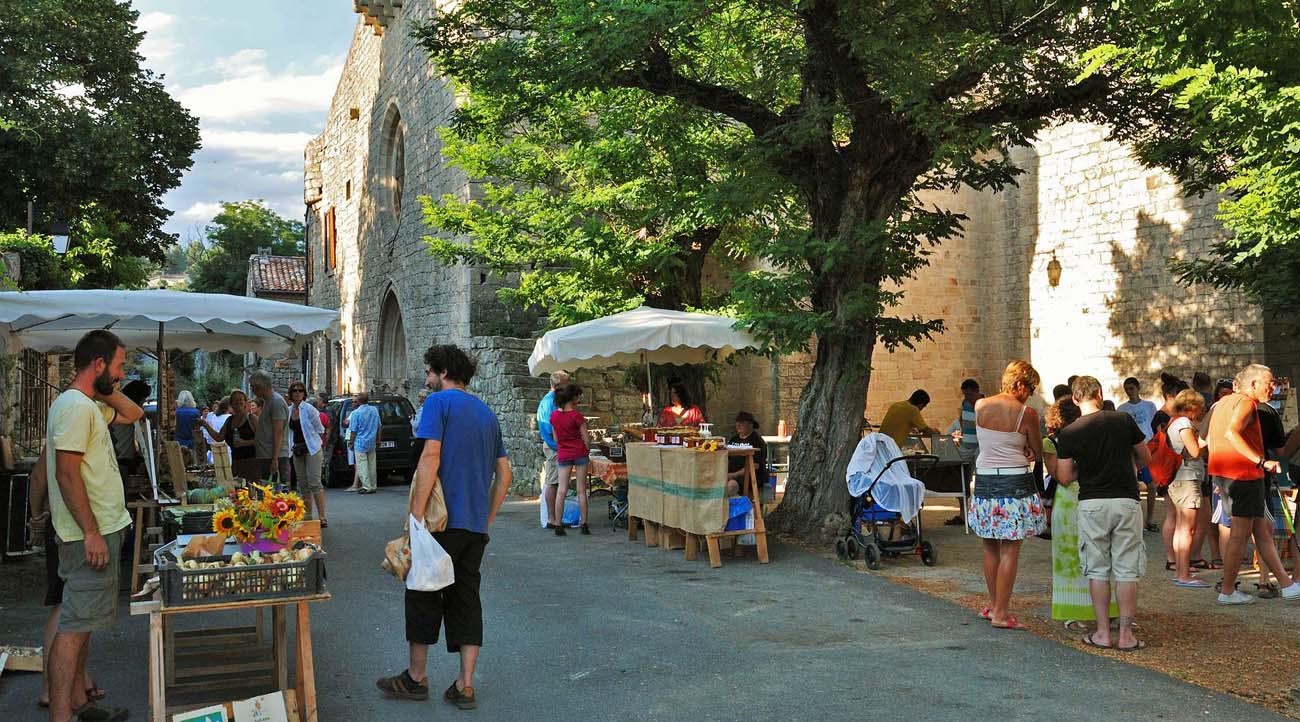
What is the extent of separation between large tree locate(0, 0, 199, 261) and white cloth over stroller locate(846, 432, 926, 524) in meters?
14.1

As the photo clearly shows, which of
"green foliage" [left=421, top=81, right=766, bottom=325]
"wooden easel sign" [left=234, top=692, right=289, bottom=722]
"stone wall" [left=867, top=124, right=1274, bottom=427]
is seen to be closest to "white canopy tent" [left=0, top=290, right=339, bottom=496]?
"wooden easel sign" [left=234, top=692, right=289, bottom=722]

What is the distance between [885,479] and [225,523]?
5940mm

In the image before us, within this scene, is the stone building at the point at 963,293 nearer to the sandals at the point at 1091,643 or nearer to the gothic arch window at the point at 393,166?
the gothic arch window at the point at 393,166

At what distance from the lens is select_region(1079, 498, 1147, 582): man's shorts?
21.1 feet

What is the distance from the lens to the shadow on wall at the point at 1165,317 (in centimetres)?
1917

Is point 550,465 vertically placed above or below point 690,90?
below

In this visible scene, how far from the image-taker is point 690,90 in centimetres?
1059

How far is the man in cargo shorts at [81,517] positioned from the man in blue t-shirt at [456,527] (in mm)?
1308

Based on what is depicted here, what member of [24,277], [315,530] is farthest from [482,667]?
[24,277]

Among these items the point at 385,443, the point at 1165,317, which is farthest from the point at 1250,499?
the point at 385,443

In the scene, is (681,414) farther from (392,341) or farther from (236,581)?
(392,341)

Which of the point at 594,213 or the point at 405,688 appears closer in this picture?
the point at 405,688

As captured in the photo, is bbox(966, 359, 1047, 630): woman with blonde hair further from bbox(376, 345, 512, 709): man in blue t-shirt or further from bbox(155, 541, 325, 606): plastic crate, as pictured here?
bbox(155, 541, 325, 606): plastic crate

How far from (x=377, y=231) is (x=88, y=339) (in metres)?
25.0
